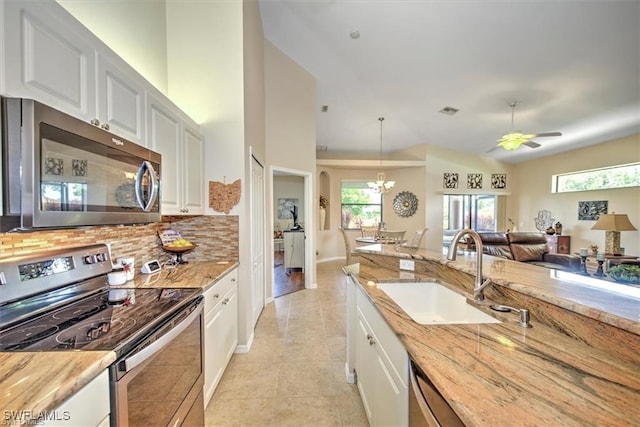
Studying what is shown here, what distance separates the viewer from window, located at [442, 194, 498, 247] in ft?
27.6

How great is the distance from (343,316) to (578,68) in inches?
178

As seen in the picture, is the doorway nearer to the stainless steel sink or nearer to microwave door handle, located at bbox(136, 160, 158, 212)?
microwave door handle, located at bbox(136, 160, 158, 212)

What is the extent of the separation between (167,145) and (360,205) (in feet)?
22.1

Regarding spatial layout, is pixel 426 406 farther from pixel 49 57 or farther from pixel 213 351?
pixel 49 57

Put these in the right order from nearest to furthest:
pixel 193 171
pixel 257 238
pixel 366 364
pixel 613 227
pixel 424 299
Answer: pixel 366 364
pixel 424 299
pixel 193 171
pixel 257 238
pixel 613 227

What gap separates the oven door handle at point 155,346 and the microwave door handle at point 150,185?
0.72 m

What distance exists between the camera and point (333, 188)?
8.12 m

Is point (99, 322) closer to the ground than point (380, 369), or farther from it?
farther from it

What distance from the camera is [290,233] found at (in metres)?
5.71

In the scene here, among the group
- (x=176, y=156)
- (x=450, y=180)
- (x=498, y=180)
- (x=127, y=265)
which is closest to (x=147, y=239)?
(x=127, y=265)

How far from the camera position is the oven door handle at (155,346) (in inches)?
39.9

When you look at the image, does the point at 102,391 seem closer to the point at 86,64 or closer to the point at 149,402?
the point at 149,402

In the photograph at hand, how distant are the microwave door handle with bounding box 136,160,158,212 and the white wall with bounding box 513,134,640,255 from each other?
26.3 feet

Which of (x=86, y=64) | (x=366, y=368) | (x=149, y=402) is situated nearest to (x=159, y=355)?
(x=149, y=402)
